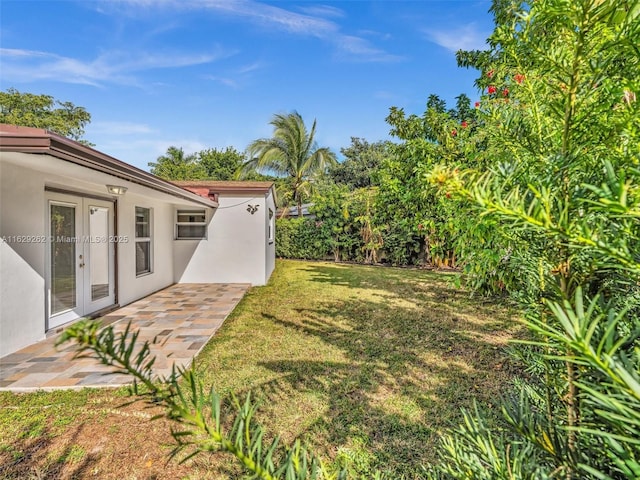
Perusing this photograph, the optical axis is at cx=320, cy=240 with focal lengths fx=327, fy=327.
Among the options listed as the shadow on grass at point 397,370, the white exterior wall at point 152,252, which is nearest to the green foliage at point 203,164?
the white exterior wall at point 152,252

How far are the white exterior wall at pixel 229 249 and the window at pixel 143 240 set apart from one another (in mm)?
1713

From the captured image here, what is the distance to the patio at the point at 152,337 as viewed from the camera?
4017 mm

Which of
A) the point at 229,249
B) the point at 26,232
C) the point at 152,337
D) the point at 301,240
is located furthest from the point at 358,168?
the point at 26,232

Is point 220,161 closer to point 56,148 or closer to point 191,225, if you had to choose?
point 191,225

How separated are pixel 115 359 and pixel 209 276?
36.6 feet

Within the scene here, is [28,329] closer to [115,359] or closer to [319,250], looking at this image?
[115,359]

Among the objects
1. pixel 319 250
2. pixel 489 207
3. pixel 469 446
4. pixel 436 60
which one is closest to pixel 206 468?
pixel 469 446

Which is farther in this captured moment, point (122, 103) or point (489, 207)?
point (122, 103)

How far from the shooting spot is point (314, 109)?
21375mm

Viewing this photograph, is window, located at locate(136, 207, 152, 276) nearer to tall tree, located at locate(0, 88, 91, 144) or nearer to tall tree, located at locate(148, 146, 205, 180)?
tall tree, located at locate(0, 88, 91, 144)

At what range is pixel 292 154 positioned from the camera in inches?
819

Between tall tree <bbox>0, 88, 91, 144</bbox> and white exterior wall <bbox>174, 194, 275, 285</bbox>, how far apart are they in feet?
64.4

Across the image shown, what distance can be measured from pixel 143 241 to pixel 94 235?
6.41ft

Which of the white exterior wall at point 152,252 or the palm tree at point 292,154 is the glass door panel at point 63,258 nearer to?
the white exterior wall at point 152,252
